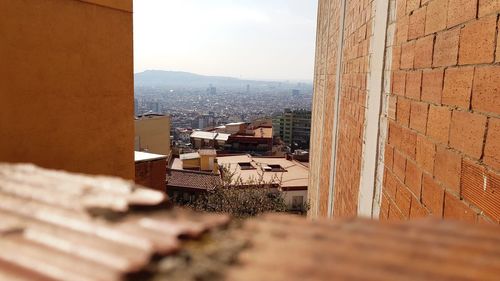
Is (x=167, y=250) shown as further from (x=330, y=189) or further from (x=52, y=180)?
(x=330, y=189)

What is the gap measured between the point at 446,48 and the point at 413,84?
1.74ft

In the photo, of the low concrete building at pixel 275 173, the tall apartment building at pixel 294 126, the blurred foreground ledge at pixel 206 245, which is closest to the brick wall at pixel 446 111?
the blurred foreground ledge at pixel 206 245

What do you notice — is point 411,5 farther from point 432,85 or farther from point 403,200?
point 403,200

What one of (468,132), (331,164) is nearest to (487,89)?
(468,132)

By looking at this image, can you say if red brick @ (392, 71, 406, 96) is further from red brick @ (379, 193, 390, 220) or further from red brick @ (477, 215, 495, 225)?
red brick @ (477, 215, 495, 225)

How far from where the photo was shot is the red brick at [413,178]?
261cm

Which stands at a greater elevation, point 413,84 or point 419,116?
point 413,84

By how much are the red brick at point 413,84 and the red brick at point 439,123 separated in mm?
266

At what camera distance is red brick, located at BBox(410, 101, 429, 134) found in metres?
2.57

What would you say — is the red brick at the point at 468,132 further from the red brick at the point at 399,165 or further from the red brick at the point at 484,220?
the red brick at the point at 399,165

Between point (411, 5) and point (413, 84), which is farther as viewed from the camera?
point (411, 5)

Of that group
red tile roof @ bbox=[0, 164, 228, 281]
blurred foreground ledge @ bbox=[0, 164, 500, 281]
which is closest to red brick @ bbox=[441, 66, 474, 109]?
blurred foreground ledge @ bbox=[0, 164, 500, 281]

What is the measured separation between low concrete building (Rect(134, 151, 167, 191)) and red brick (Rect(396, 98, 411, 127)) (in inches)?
244

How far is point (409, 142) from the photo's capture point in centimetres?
284
